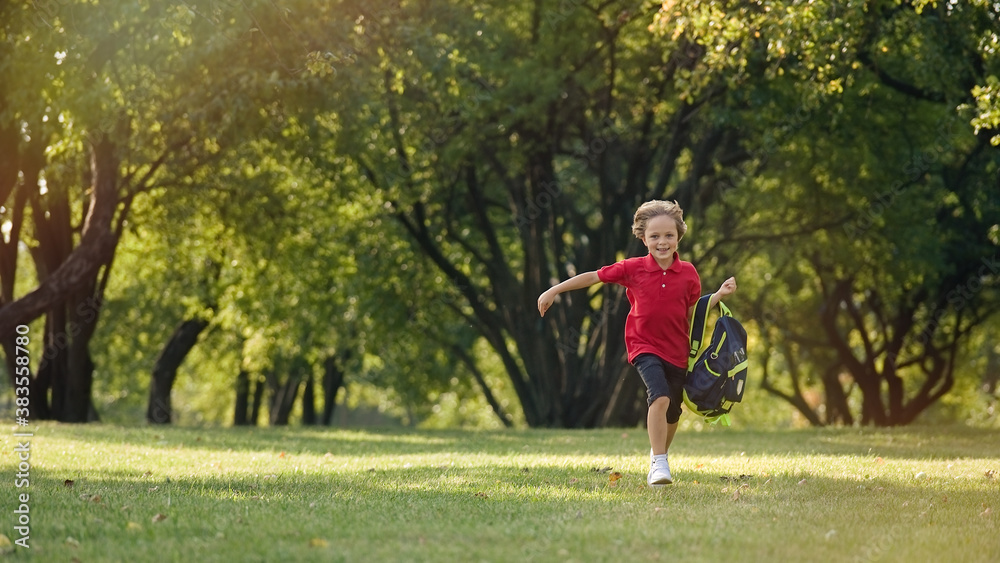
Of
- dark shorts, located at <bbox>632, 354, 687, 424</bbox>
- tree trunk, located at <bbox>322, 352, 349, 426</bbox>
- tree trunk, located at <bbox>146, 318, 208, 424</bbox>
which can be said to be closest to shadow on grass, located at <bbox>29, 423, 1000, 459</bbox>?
dark shorts, located at <bbox>632, 354, 687, 424</bbox>

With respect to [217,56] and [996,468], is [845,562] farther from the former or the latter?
[217,56]

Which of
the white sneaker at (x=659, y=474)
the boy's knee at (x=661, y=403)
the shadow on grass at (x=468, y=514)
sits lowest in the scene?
the shadow on grass at (x=468, y=514)

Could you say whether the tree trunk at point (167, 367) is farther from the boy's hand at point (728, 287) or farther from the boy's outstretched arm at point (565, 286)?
the boy's hand at point (728, 287)

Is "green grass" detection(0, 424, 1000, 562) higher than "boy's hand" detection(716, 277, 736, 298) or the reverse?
the reverse

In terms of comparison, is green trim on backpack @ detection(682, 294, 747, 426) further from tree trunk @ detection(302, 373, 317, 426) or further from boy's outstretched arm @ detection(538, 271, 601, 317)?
tree trunk @ detection(302, 373, 317, 426)

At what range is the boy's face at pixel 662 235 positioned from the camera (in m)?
7.21

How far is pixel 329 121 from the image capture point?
17.3 metres

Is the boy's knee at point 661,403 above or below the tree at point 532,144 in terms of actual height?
below

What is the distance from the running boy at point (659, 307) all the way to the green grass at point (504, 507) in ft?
1.75

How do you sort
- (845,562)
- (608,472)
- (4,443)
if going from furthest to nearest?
(4,443)
(608,472)
(845,562)

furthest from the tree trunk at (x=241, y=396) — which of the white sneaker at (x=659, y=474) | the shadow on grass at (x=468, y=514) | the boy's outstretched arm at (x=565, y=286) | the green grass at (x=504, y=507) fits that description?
the white sneaker at (x=659, y=474)

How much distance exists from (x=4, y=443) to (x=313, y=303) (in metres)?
14.7

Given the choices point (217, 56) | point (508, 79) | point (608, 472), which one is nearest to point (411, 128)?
point (508, 79)

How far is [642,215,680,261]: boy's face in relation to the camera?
284 inches
